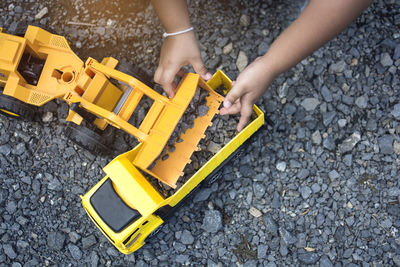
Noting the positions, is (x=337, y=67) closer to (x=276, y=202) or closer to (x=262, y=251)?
(x=276, y=202)

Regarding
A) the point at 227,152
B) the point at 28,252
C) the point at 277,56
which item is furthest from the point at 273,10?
the point at 28,252

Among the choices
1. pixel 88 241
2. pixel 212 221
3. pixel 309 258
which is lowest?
pixel 88 241

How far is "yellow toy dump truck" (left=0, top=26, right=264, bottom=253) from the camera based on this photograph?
1.95 m

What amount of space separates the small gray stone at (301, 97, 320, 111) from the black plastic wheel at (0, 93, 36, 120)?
183cm

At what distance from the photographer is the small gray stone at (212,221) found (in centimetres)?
227

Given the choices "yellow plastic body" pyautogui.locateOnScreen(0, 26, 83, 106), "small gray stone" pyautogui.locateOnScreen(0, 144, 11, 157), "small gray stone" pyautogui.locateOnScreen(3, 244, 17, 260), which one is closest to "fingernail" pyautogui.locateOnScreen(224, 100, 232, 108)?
"yellow plastic body" pyautogui.locateOnScreen(0, 26, 83, 106)

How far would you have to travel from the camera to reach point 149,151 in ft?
6.54

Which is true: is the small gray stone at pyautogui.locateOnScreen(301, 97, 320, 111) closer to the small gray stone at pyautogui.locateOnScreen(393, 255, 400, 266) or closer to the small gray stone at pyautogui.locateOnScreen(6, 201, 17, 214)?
the small gray stone at pyautogui.locateOnScreen(393, 255, 400, 266)

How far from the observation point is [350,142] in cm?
233

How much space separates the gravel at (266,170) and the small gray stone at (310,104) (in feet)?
0.04

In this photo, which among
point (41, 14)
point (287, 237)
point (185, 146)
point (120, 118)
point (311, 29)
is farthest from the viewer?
point (41, 14)

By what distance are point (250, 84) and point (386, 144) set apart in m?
1.05

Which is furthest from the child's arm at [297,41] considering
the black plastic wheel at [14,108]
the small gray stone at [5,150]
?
the small gray stone at [5,150]

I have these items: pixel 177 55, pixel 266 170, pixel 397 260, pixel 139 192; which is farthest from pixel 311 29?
pixel 397 260
